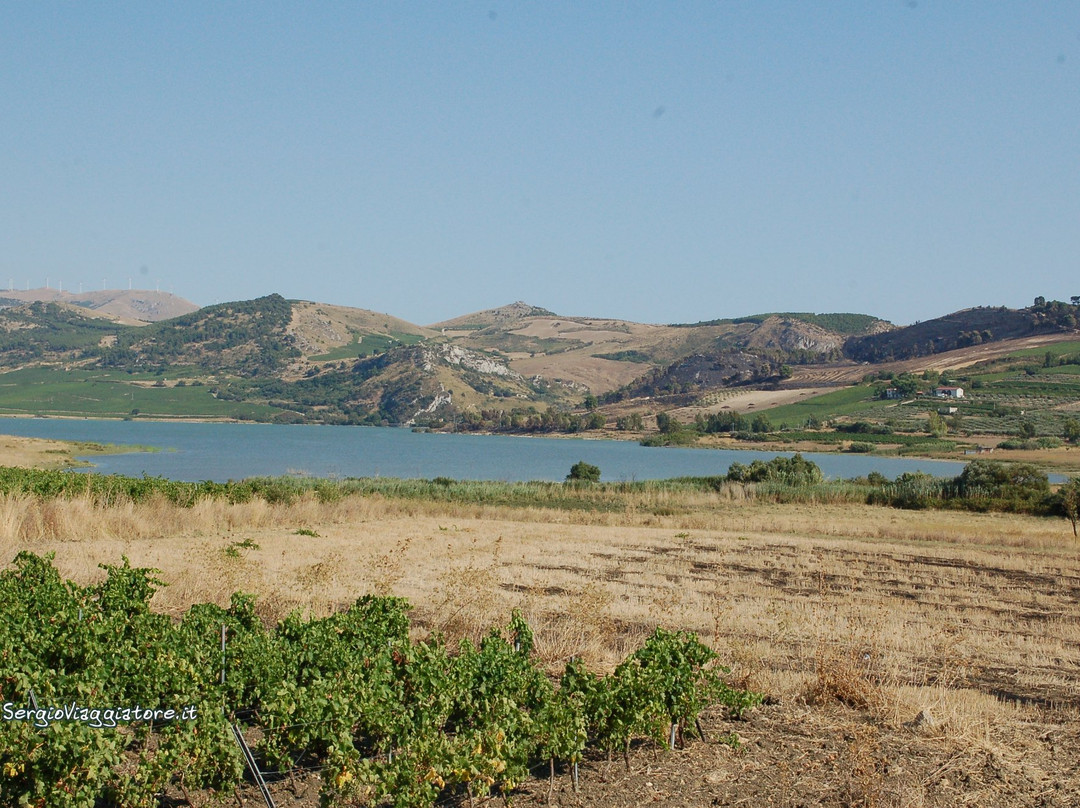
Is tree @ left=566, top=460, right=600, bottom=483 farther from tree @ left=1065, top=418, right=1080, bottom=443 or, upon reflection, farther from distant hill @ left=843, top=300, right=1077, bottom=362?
distant hill @ left=843, top=300, right=1077, bottom=362

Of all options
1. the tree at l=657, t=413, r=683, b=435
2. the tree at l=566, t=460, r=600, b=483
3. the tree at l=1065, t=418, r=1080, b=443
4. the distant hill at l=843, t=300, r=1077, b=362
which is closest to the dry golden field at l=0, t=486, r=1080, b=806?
→ the tree at l=566, t=460, r=600, b=483

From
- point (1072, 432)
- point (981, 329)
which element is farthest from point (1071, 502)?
point (981, 329)

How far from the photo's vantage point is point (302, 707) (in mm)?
7188

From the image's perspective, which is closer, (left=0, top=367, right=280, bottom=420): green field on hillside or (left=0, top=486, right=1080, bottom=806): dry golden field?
(left=0, top=486, right=1080, bottom=806): dry golden field

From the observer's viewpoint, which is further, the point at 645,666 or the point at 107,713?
the point at 645,666

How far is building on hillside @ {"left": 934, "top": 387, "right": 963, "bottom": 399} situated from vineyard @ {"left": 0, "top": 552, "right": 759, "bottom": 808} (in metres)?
131

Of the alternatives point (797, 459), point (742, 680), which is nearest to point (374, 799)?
point (742, 680)

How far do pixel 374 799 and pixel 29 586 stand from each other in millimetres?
6867

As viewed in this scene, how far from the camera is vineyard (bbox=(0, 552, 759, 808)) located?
242 inches

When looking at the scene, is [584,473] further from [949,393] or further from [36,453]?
[949,393]

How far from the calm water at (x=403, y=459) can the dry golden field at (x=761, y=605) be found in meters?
25.6

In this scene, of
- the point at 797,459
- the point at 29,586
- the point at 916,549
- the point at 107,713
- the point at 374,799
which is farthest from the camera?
the point at 797,459

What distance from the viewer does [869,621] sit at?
14.9 meters

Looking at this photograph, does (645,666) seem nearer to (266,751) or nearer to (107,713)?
(266,751)
